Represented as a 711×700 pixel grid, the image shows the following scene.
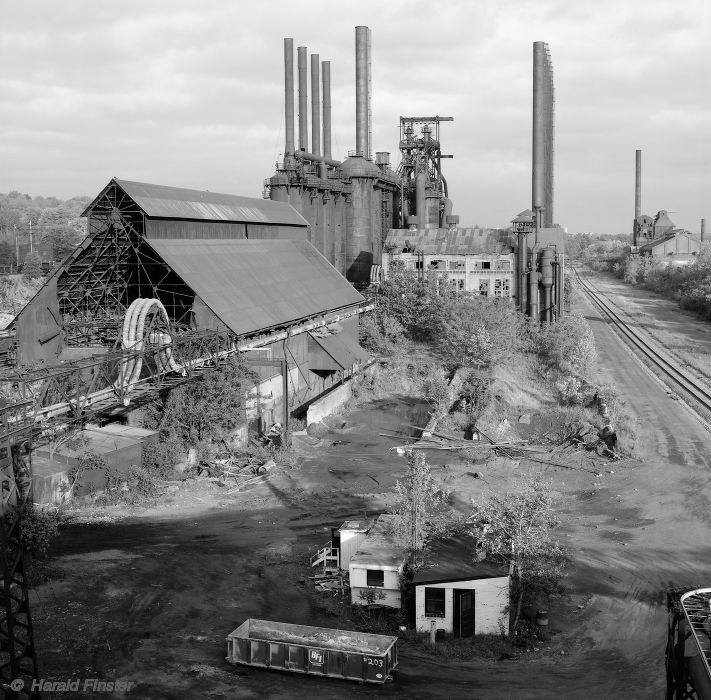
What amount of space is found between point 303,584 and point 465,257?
136ft

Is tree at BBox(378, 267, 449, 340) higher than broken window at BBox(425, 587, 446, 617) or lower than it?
higher

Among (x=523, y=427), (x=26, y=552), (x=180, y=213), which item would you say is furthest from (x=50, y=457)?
(x=523, y=427)

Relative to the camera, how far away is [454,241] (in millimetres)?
63250

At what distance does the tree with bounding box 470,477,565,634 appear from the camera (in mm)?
21312

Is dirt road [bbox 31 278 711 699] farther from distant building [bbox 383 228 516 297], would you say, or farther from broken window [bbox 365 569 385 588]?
distant building [bbox 383 228 516 297]

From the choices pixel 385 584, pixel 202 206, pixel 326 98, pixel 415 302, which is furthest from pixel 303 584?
pixel 326 98

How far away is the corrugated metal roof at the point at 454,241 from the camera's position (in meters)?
61.7

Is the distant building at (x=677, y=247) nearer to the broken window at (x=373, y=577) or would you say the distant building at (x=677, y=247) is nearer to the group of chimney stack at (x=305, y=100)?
the group of chimney stack at (x=305, y=100)

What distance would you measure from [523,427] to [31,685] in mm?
26117

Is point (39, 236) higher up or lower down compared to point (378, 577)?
higher up

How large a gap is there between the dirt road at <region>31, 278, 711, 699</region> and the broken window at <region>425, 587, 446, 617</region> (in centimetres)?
109

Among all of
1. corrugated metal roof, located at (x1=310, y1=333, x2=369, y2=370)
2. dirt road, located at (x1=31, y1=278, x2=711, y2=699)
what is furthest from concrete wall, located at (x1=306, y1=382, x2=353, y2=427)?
dirt road, located at (x1=31, y1=278, x2=711, y2=699)

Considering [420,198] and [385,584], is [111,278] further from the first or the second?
[420,198]

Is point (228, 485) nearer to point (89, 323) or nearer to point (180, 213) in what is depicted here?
point (89, 323)
